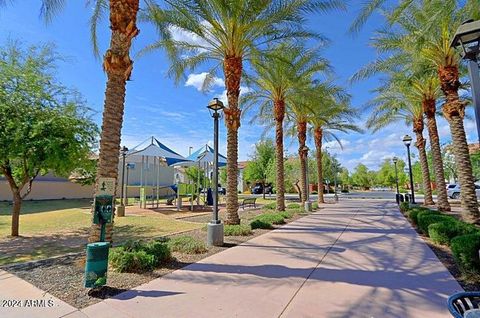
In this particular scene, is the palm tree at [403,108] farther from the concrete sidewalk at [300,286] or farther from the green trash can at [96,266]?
the green trash can at [96,266]

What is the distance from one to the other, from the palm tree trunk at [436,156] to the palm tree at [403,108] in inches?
28.8

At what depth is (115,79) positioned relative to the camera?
6637mm

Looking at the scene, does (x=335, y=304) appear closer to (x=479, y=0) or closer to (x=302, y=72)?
(x=479, y=0)

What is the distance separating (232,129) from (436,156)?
12165 mm

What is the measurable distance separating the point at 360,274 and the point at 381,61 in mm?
11694

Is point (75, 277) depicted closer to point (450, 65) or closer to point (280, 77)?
point (280, 77)

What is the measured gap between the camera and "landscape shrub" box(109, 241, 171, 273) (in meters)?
5.55

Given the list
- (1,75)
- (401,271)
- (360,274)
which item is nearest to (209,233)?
(360,274)

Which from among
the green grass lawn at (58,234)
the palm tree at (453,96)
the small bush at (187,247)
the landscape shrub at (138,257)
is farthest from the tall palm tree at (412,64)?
the green grass lawn at (58,234)

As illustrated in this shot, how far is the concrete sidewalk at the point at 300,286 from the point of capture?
3.91 metres

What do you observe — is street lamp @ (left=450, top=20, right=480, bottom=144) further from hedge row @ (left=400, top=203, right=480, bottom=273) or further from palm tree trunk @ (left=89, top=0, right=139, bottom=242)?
palm tree trunk @ (left=89, top=0, right=139, bottom=242)

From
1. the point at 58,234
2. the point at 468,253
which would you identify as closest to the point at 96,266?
the point at 468,253

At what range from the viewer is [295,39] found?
11.8 metres

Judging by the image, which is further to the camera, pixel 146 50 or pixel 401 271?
pixel 146 50
